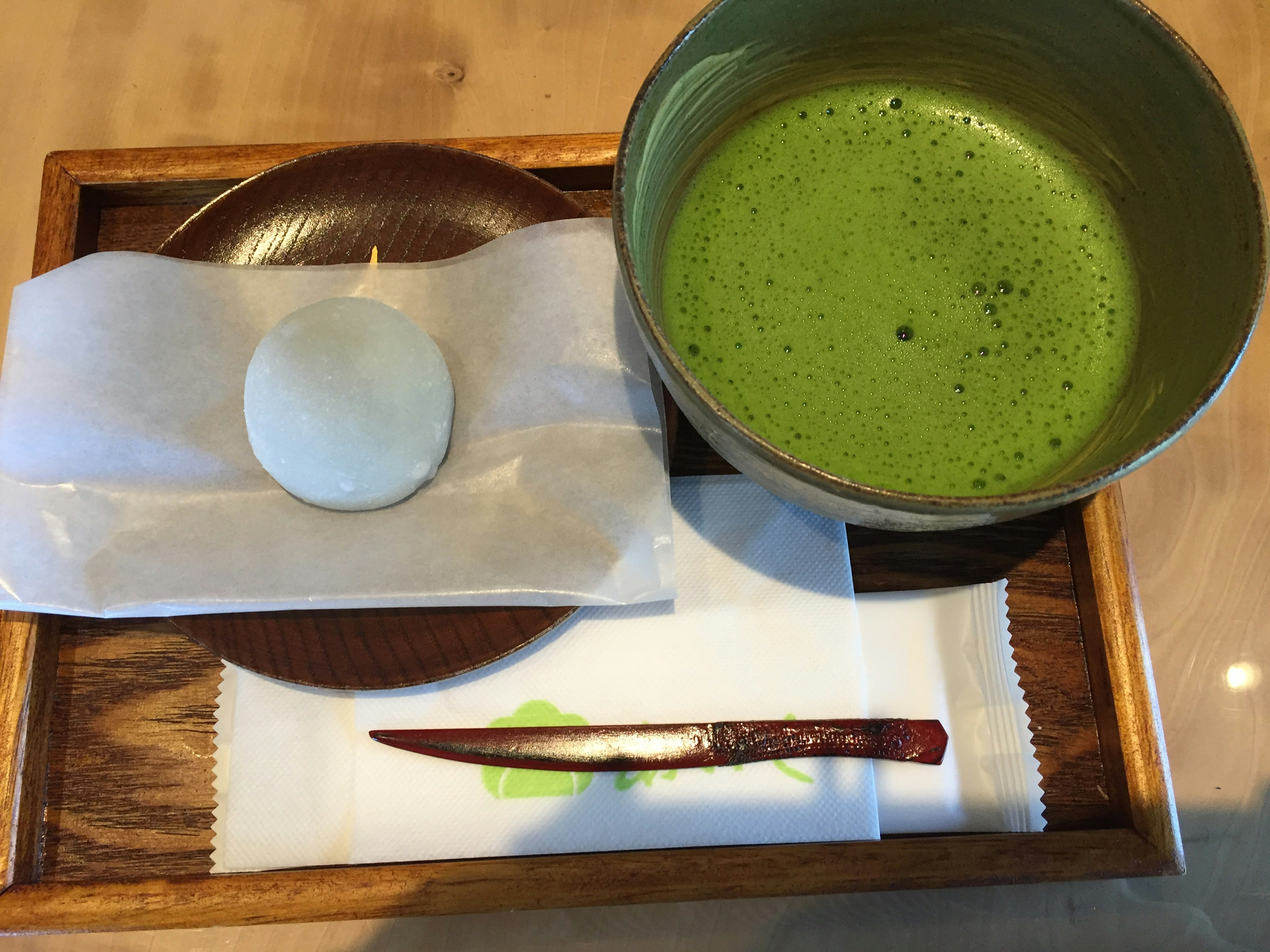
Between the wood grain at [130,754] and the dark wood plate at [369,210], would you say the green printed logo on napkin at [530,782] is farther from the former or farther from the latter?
the dark wood plate at [369,210]

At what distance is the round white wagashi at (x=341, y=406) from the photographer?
71cm

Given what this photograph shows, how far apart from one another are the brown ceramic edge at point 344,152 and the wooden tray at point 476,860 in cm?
7

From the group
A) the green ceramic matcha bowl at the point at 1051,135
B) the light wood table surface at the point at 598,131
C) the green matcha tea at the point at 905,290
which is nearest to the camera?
the green ceramic matcha bowl at the point at 1051,135

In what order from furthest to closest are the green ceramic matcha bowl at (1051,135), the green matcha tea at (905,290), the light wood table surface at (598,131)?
the light wood table surface at (598,131), the green matcha tea at (905,290), the green ceramic matcha bowl at (1051,135)

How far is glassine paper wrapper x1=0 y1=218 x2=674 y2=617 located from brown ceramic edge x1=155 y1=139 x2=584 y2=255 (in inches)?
1.4

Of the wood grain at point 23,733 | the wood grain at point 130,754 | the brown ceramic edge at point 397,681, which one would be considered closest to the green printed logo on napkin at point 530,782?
the brown ceramic edge at point 397,681

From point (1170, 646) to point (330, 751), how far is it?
87cm

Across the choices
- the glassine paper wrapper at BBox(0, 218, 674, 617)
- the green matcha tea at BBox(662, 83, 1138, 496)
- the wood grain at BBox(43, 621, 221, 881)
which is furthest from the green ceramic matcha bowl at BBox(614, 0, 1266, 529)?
the wood grain at BBox(43, 621, 221, 881)

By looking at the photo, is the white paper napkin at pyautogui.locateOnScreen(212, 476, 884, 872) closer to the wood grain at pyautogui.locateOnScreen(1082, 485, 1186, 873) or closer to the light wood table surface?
the light wood table surface

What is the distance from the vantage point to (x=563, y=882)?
2.26 ft

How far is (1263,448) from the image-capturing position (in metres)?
0.89

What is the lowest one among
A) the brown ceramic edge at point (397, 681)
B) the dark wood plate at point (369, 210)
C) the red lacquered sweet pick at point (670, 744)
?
the red lacquered sweet pick at point (670, 744)

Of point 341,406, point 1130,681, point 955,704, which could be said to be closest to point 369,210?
point 341,406

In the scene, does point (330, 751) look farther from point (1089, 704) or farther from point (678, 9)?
point (678, 9)
